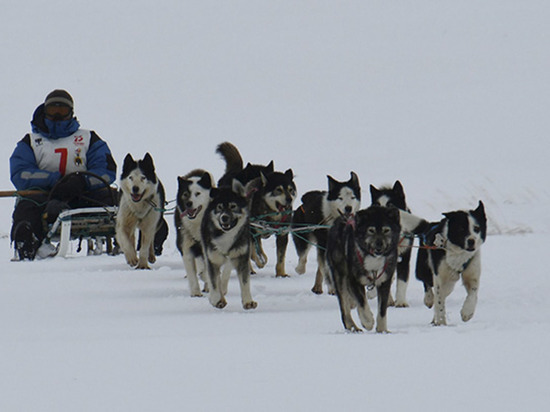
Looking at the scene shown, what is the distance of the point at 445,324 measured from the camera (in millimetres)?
5445

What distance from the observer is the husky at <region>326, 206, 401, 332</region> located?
518 centimetres

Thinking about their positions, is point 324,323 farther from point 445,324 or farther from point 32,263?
point 32,263

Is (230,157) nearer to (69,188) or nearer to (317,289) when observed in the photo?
(69,188)

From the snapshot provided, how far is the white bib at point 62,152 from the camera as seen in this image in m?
9.87

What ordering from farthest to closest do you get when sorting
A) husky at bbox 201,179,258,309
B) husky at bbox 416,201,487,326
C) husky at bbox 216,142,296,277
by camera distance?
husky at bbox 216,142,296,277
husky at bbox 201,179,258,309
husky at bbox 416,201,487,326

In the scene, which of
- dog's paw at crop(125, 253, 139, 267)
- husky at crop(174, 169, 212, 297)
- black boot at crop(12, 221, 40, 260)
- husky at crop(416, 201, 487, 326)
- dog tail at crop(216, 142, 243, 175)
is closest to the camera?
husky at crop(416, 201, 487, 326)

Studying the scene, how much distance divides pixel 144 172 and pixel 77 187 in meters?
1.17

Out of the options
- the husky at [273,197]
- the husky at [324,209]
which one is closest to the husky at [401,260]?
the husky at [324,209]

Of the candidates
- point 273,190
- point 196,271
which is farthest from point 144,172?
point 196,271

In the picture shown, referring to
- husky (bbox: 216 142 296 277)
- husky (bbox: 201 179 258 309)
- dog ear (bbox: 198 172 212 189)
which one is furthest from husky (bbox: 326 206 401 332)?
husky (bbox: 216 142 296 277)

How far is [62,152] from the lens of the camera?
986cm

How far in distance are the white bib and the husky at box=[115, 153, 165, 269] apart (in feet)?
3.95

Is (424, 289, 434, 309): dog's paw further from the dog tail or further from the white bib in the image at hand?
the white bib

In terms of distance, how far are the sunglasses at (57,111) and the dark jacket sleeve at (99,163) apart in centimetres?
42
